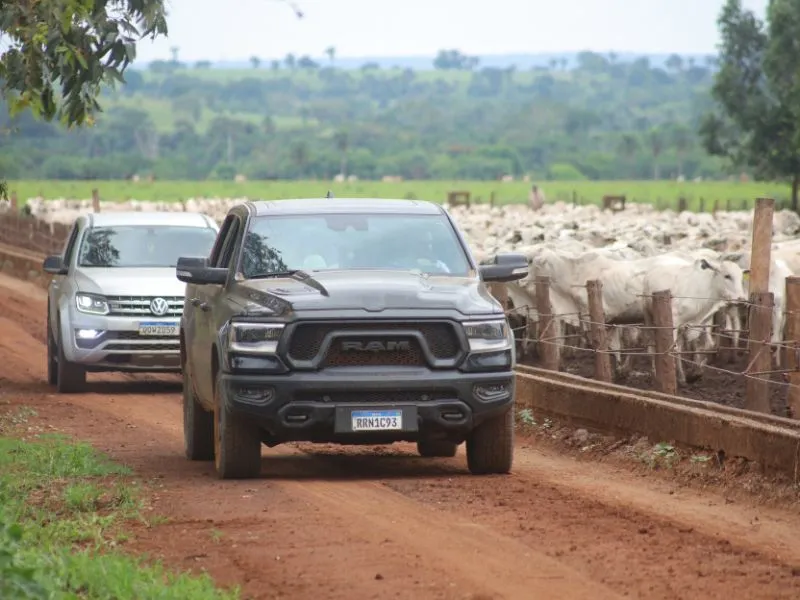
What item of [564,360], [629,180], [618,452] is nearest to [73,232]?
[564,360]

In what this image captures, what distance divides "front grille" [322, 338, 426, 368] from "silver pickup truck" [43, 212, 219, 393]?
760 cm

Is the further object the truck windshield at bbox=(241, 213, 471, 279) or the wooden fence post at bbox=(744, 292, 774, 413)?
the wooden fence post at bbox=(744, 292, 774, 413)

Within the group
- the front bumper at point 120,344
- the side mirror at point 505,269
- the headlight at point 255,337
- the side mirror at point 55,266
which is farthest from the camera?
the side mirror at point 55,266

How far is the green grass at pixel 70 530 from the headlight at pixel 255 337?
1.09m

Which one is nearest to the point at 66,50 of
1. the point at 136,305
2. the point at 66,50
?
the point at 66,50

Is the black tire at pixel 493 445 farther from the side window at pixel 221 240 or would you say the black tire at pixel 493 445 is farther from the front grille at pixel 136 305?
the front grille at pixel 136 305

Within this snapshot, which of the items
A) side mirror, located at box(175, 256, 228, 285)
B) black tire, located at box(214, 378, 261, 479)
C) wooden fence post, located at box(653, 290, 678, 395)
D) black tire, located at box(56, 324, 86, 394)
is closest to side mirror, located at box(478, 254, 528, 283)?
side mirror, located at box(175, 256, 228, 285)

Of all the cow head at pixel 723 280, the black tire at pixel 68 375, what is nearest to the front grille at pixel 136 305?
the black tire at pixel 68 375

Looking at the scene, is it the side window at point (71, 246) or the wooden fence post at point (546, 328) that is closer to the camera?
the wooden fence post at point (546, 328)

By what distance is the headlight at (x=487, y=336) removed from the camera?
37.9ft

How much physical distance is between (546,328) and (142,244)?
4.47 m

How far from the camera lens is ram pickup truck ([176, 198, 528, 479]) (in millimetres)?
11344

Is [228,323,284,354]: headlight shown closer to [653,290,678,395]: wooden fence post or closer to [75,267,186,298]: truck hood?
[653,290,678,395]: wooden fence post

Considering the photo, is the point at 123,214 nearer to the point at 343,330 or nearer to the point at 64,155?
the point at 343,330
